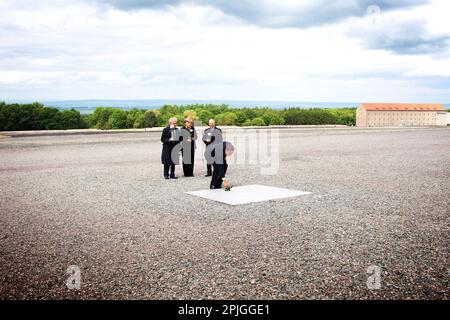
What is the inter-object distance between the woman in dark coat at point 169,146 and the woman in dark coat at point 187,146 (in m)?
0.25

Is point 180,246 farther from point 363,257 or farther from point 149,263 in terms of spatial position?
point 363,257

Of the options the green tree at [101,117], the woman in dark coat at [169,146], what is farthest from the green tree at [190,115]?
the green tree at [101,117]

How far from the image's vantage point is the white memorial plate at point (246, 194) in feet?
31.2

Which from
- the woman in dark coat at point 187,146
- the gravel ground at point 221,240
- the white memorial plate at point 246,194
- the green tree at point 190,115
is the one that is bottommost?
the gravel ground at point 221,240

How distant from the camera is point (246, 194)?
33.5ft

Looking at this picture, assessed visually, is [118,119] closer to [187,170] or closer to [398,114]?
[398,114]

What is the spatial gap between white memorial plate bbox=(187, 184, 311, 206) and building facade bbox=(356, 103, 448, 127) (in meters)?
130

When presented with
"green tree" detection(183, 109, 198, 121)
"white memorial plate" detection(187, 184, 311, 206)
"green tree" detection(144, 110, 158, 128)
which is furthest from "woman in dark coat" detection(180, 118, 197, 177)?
"green tree" detection(144, 110, 158, 128)

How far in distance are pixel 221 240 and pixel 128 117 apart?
118301mm

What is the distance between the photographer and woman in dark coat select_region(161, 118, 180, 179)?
1300 centimetres

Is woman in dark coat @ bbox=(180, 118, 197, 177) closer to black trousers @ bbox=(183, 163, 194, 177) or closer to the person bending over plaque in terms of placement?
black trousers @ bbox=(183, 163, 194, 177)

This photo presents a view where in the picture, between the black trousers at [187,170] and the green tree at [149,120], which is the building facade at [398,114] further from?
the black trousers at [187,170]
